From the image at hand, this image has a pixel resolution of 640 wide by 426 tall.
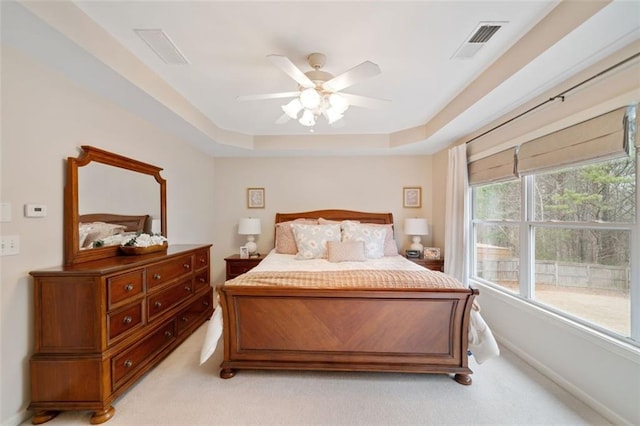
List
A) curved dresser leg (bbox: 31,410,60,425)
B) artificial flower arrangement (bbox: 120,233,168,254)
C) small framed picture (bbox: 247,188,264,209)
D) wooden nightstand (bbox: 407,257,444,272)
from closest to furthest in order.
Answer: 1. curved dresser leg (bbox: 31,410,60,425)
2. artificial flower arrangement (bbox: 120,233,168,254)
3. wooden nightstand (bbox: 407,257,444,272)
4. small framed picture (bbox: 247,188,264,209)

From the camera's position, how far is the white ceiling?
1.55 metres

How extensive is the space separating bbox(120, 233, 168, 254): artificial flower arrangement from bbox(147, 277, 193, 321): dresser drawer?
0.40 m

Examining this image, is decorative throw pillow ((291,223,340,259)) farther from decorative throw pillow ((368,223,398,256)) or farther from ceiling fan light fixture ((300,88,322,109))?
ceiling fan light fixture ((300,88,322,109))

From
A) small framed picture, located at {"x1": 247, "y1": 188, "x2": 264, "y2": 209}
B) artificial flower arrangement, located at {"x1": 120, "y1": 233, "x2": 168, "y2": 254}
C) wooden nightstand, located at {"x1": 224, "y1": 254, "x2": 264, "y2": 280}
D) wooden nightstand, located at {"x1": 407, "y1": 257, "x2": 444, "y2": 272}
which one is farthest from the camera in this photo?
small framed picture, located at {"x1": 247, "y1": 188, "x2": 264, "y2": 209}

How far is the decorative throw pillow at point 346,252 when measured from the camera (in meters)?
3.29

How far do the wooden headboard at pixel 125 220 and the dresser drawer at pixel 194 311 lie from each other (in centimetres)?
94

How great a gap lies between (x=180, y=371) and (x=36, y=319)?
3.47ft

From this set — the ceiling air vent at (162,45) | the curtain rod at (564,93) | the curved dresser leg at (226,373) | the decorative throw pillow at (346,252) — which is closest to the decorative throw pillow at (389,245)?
the decorative throw pillow at (346,252)

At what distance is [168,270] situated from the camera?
247 cm

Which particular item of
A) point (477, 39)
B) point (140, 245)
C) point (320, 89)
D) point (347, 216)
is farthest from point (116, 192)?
point (477, 39)

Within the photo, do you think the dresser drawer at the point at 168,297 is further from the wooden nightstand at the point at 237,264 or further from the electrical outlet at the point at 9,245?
the wooden nightstand at the point at 237,264

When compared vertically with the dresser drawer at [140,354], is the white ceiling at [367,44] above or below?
above

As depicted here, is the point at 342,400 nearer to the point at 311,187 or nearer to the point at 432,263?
the point at 432,263

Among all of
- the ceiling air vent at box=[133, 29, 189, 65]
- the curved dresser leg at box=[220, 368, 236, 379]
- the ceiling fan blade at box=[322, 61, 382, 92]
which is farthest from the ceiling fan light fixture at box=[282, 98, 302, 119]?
the curved dresser leg at box=[220, 368, 236, 379]
